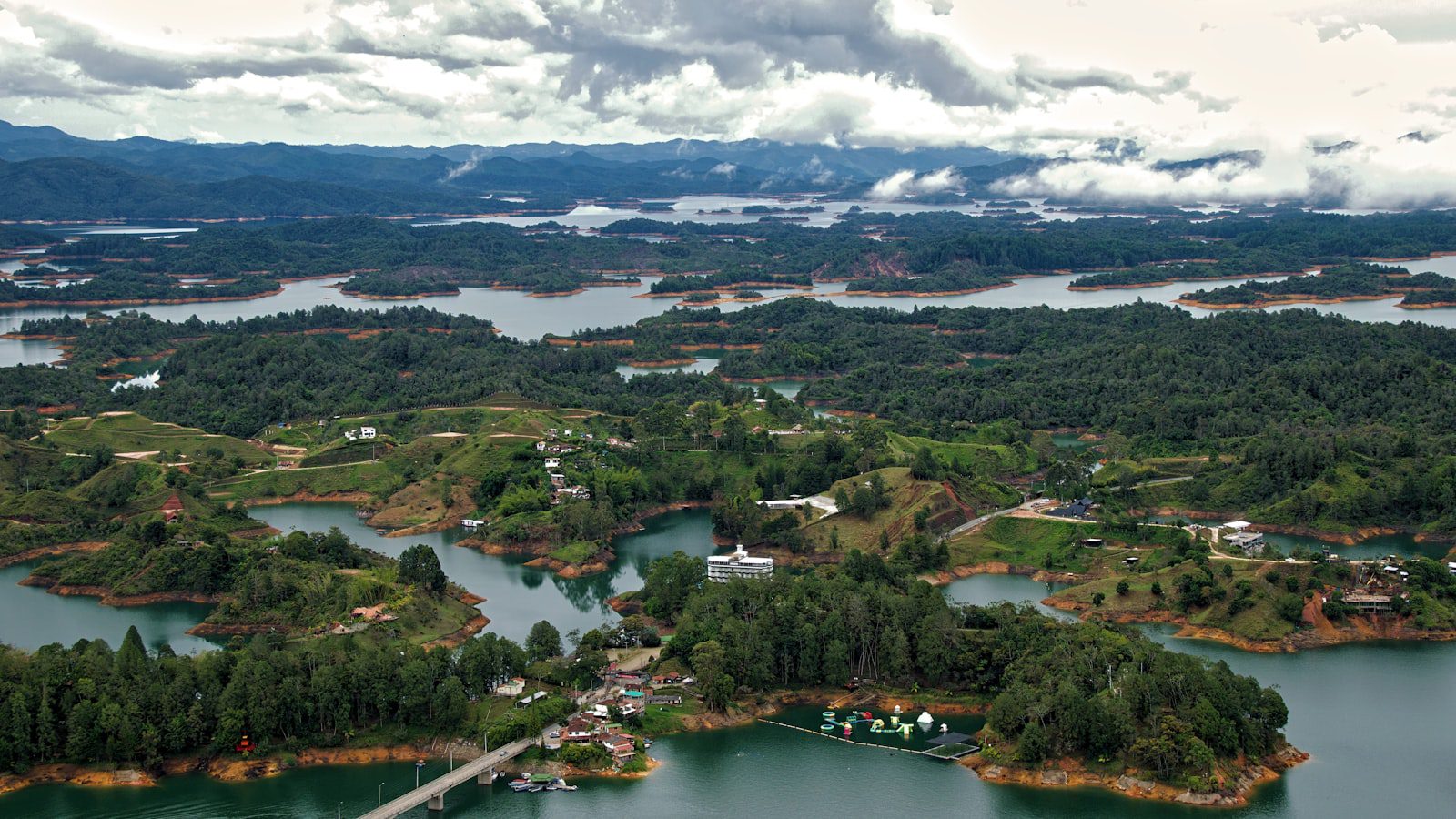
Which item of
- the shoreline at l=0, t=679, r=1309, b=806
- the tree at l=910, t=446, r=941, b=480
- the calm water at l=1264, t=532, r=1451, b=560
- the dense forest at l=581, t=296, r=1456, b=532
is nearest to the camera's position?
the shoreline at l=0, t=679, r=1309, b=806

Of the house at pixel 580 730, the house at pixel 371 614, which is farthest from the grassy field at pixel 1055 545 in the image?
the house at pixel 371 614

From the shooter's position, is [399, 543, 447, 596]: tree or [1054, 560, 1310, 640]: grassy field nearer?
[1054, 560, 1310, 640]: grassy field

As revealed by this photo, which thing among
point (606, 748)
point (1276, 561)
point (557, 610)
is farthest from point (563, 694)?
point (1276, 561)

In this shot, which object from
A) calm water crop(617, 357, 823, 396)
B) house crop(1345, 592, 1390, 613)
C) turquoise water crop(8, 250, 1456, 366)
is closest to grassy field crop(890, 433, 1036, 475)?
house crop(1345, 592, 1390, 613)

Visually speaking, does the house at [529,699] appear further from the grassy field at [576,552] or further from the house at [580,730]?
the grassy field at [576,552]

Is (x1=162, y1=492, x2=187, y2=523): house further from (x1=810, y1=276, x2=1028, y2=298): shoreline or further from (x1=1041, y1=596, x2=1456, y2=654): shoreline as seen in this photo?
(x1=810, y1=276, x2=1028, y2=298): shoreline

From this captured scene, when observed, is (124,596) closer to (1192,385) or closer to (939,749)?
(939,749)
